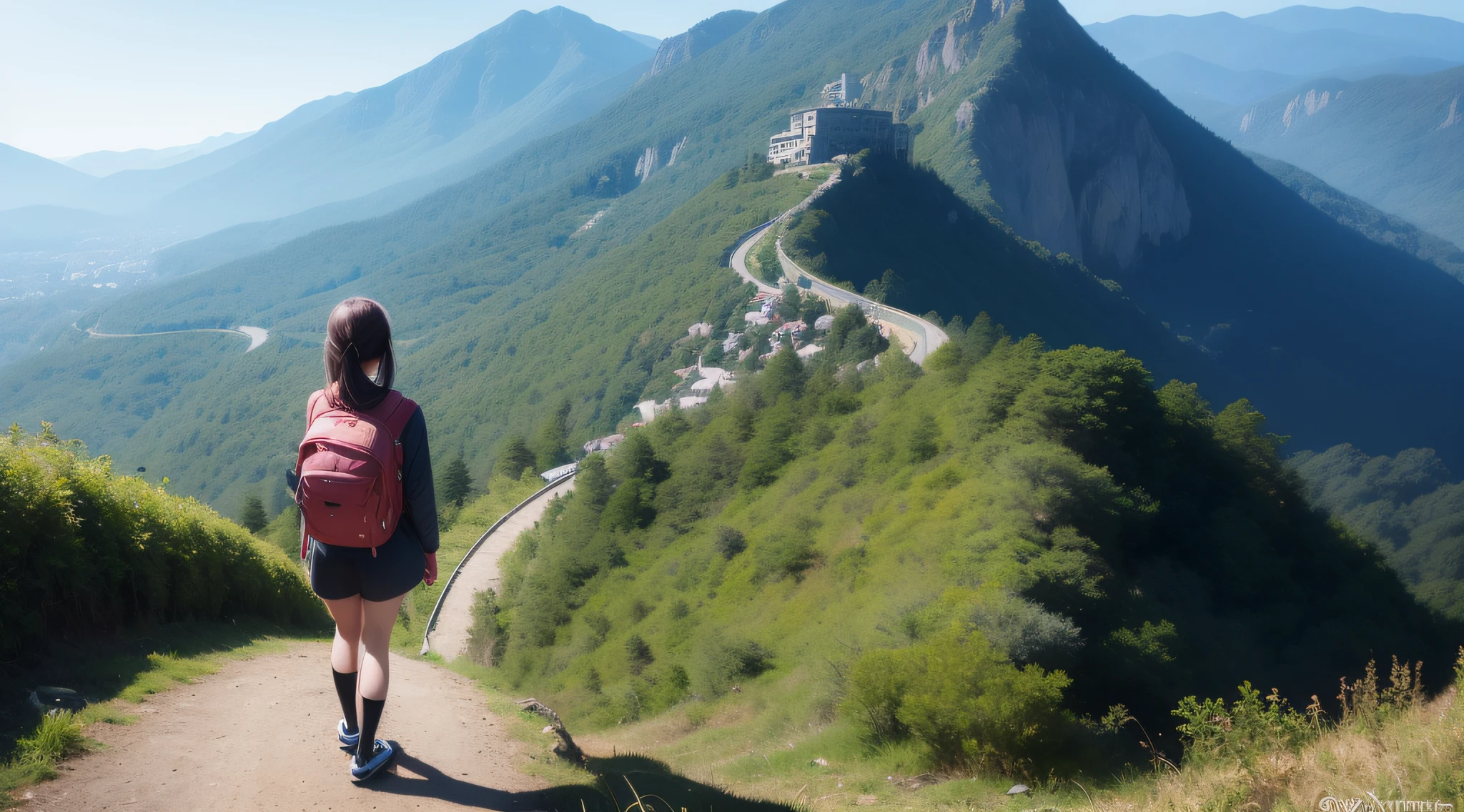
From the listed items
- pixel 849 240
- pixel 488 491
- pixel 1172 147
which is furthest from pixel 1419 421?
pixel 488 491

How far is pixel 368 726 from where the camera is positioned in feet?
14.1

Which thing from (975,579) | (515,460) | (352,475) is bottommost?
(515,460)

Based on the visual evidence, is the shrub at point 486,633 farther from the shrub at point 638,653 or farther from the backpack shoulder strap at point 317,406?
the backpack shoulder strap at point 317,406

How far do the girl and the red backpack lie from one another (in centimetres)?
5

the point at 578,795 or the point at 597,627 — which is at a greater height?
the point at 578,795

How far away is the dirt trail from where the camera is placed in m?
4.16

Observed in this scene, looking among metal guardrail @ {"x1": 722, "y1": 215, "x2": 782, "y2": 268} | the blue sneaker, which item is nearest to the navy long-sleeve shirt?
the blue sneaker

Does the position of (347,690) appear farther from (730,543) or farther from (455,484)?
(455,484)

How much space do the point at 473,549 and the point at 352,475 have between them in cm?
3556

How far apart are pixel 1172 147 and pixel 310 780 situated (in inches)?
6148

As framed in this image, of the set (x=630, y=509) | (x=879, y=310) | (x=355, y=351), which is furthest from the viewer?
(x=879, y=310)

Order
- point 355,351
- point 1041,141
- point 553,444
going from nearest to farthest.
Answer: point 355,351
point 553,444
point 1041,141

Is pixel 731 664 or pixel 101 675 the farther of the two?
pixel 731 664

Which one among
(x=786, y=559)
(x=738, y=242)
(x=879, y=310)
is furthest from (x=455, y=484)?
(x=786, y=559)
